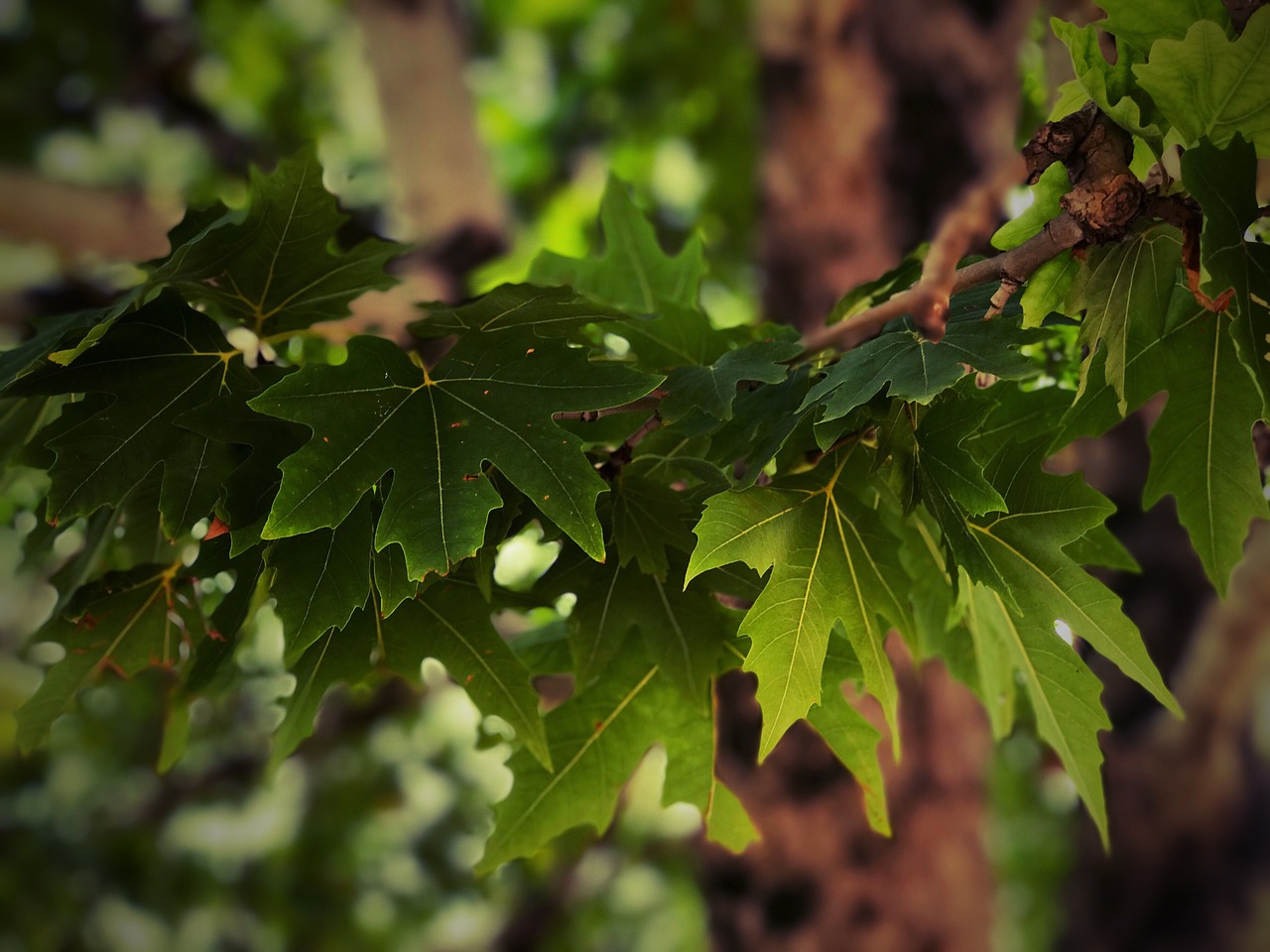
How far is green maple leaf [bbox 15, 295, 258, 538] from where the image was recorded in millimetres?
676

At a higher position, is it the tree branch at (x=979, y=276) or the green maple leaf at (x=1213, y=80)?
the green maple leaf at (x=1213, y=80)

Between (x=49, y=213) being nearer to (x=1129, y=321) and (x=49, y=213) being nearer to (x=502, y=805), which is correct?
(x=502, y=805)

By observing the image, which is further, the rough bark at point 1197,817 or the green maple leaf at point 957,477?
the rough bark at point 1197,817

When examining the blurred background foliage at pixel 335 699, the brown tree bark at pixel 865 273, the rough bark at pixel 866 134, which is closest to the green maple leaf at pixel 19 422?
the blurred background foliage at pixel 335 699

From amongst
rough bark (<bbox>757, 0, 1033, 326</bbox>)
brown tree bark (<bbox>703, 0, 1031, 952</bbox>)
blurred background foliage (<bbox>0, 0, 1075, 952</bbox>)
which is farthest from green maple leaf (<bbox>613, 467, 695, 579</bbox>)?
rough bark (<bbox>757, 0, 1033, 326</bbox>)

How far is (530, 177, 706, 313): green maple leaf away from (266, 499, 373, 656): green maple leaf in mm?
513

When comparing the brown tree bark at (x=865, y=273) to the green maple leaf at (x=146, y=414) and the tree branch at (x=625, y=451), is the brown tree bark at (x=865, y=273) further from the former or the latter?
the green maple leaf at (x=146, y=414)

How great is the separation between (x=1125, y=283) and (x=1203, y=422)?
0.39 feet

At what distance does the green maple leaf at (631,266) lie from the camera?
3.57 feet

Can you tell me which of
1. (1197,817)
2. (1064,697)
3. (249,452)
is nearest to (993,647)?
(1064,697)

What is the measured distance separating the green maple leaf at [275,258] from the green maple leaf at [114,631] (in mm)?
209

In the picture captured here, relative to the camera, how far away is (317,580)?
65cm

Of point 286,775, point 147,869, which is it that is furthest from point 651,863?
point 147,869

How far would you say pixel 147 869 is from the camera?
2.88 metres
